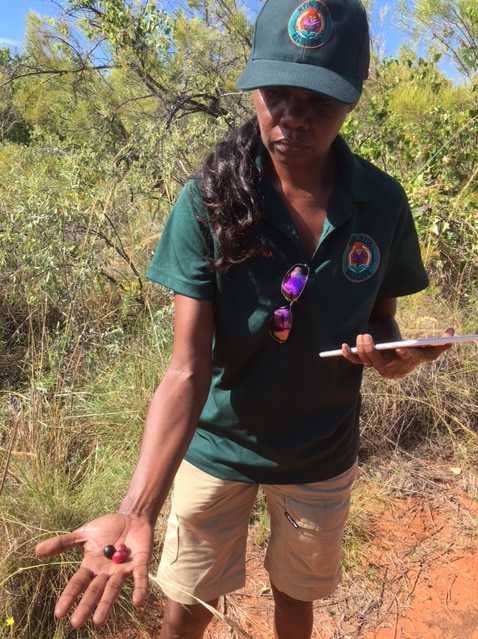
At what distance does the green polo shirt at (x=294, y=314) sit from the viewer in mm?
1208

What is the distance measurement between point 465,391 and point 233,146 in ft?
7.00

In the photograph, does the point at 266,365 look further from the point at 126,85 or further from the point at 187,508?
the point at 126,85

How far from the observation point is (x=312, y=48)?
3.56 ft

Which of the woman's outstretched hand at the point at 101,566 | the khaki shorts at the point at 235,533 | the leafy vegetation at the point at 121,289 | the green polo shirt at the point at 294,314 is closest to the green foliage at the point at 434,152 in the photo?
the leafy vegetation at the point at 121,289

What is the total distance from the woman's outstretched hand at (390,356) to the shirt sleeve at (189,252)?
0.32 meters

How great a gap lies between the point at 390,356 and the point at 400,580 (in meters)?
1.35

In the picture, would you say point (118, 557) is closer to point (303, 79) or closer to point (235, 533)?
point (235, 533)

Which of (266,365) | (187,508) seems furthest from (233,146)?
(187,508)

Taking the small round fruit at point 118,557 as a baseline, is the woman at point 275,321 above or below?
above

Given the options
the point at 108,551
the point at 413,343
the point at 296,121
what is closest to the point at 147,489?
the point at 108,551

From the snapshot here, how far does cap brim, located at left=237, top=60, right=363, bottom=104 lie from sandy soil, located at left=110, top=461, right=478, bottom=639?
65.2 inches

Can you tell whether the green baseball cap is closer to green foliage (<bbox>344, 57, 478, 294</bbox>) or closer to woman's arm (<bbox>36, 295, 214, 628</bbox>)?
woman's arm (<bbox>36, 295, 214, 628</bbox>)

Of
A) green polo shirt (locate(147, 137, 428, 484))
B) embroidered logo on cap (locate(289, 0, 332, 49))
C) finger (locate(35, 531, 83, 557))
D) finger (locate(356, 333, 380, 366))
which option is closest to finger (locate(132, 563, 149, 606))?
finger (locate(35, 531, 83, 557))

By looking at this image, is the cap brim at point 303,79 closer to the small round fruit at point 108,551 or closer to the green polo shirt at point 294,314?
the green polo shirt at point 294,314
